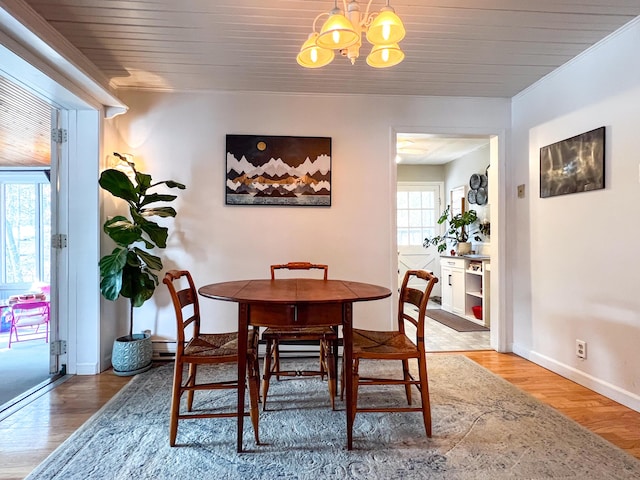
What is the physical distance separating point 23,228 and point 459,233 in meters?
6.74

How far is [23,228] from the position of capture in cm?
518

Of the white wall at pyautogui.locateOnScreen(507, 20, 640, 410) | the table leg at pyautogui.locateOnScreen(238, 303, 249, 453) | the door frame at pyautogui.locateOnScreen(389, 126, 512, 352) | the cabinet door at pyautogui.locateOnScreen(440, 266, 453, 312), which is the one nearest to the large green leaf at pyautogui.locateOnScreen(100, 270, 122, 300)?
the table leg at pyautogui.locateOnScreen(238, 303, 249, 453)

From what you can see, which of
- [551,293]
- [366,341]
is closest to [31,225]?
[366,341]

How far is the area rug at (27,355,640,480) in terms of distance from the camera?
151 cm

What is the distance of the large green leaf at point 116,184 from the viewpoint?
8.31ft

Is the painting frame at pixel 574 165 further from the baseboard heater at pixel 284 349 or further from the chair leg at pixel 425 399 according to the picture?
the baseboard heater at pixel 284 349

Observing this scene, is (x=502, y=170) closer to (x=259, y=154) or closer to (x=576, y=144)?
(x=576, y=144)

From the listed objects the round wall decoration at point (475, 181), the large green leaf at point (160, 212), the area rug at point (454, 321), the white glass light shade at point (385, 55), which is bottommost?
the area rug at point (454, 321)

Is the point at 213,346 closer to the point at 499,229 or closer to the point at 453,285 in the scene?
the point at 499,229

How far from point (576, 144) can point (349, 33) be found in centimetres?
203

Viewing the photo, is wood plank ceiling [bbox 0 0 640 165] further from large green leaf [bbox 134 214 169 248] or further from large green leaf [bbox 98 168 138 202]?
large green leaf [bbox 134 214 169 248]

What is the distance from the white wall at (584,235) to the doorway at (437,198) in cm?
102

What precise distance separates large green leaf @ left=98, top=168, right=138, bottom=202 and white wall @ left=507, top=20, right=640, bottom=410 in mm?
3328

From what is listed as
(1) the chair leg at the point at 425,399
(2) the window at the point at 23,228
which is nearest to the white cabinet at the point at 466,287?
(1) the chair leg at the point at 425,399
